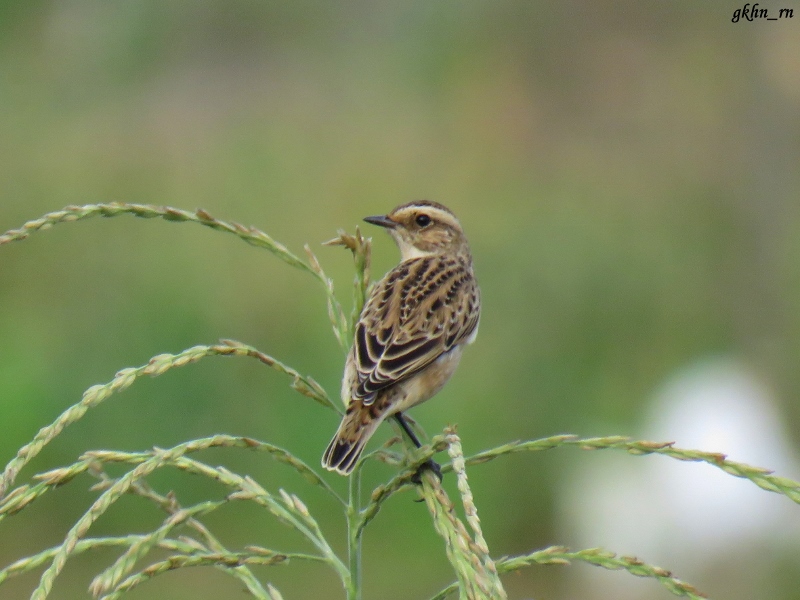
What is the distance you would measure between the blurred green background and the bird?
8.68 feet

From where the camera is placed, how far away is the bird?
4070 mm

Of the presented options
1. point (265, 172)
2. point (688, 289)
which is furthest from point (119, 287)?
point (688, 289)

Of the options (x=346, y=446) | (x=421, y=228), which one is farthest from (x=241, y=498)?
(x=421, y=228)

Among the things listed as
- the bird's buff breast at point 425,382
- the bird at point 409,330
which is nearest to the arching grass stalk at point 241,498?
the bird at point 409,330

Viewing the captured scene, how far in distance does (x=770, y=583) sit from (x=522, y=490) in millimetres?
1918

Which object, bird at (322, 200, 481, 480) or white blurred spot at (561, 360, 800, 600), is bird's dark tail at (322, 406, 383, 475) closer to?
bird at (322, 200, 481, 480)

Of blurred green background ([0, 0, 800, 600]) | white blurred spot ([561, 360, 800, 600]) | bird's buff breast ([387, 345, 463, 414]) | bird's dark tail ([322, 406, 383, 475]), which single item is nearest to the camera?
bird's dark tail ([322, 406, 383, 475])

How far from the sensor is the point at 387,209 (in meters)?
12.4

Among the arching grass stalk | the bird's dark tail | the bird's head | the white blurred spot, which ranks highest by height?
the bird's head

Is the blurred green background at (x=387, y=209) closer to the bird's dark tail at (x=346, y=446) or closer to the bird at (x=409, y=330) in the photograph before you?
the bird at (x=409, y=330)

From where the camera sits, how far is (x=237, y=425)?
26.5 feet

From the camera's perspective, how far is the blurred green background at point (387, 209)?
8352mm

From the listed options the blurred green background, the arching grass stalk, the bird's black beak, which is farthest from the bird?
the blurred green background

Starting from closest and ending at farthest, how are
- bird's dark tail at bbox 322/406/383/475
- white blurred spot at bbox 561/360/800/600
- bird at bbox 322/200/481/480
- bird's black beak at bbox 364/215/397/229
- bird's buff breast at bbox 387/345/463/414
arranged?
1. bird's dark tail at bbox 322/406/383/475
2. bird at bbox 322/200/481/480
3. bird's buff breast at bbox 387/345/463/414
4. bird's black beak at bbox 364/215/397/229
5. white blurred spot at bbox 561/360/800/600
